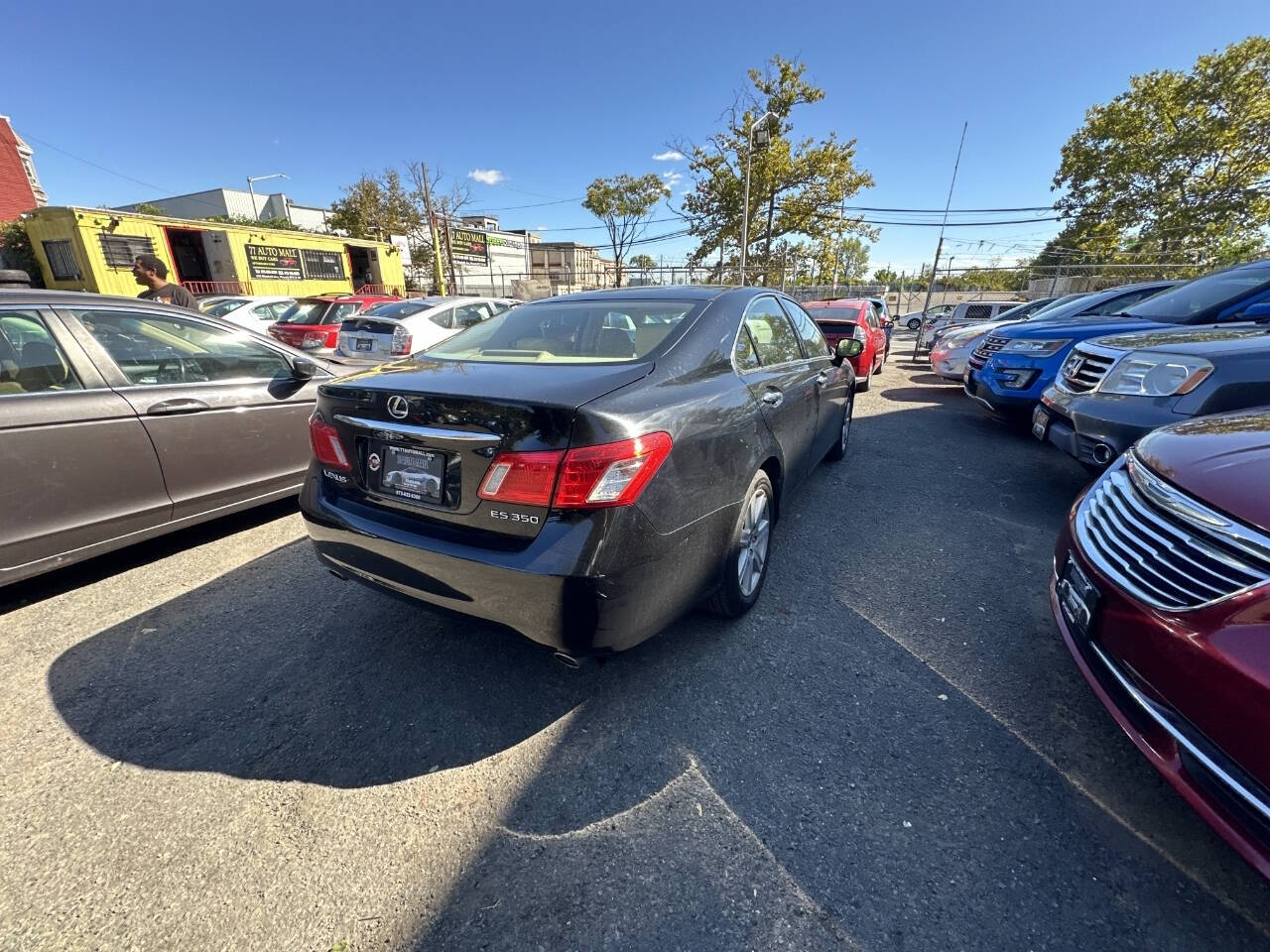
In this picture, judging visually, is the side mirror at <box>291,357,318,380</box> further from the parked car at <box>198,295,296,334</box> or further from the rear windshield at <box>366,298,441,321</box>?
the parked car at <box>198,295,296,334</box>

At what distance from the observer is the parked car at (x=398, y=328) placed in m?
7.62

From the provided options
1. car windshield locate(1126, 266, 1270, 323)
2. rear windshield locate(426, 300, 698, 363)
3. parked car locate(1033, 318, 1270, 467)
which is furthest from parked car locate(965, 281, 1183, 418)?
rear windshield locate(426, 300, 698, 363)

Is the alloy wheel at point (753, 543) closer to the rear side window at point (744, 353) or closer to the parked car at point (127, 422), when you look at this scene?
the rear side window at point (744, 353)

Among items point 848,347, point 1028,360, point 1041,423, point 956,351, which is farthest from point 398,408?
point 956,351

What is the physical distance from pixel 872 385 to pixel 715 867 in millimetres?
10065

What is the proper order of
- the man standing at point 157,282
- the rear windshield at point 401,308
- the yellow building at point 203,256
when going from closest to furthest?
the man standing at point 157,282 < the rear windshield at point 401,308 < the yellow building at point 203,256

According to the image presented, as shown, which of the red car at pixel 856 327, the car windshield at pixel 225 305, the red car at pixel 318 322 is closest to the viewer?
the red car at pixel 856 327

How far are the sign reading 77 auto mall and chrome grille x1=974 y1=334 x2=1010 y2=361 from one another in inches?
1064

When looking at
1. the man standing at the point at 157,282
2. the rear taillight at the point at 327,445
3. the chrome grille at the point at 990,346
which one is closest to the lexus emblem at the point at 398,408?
Answer: the rear taillight at the point at 327,445

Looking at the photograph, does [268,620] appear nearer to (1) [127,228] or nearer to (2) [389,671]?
(2) [389,671]

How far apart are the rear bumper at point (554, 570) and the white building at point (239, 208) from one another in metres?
55.3

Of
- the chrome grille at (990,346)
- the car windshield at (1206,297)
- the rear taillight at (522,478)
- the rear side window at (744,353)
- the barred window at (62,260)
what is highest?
the barred window at (62,260)

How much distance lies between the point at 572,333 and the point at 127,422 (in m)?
2.49

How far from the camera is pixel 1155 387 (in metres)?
3.22
